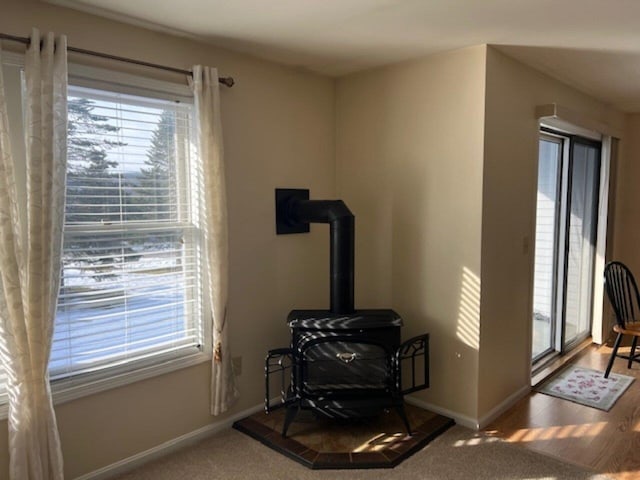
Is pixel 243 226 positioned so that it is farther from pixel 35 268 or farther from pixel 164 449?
pixel 164 449

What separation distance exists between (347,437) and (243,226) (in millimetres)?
1390

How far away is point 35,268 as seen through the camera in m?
1.99

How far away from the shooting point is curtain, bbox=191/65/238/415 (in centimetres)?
256

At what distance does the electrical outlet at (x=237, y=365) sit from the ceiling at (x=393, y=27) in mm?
1868

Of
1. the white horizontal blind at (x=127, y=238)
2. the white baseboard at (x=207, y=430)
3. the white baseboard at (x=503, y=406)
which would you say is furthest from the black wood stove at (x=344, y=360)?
the white horizontal blind at (x=127, y=238)

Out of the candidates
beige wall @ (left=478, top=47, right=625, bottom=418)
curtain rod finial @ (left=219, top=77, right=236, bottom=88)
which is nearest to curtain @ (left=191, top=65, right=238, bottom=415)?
curtain rod finial @ (left=219, top=77, right=236, bottom=88)

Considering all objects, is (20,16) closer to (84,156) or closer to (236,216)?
(84,156)

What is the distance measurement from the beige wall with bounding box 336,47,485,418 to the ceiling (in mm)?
224

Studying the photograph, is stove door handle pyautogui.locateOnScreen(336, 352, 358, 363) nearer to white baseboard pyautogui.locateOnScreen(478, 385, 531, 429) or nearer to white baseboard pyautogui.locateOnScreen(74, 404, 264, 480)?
white baseboard pyautogui.locateOnScreen(74, 404, 264, 480)

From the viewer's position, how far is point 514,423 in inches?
116

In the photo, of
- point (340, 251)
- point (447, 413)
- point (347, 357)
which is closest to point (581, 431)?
point (447, 413)

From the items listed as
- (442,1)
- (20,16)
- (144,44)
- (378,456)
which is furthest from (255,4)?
(378,456)

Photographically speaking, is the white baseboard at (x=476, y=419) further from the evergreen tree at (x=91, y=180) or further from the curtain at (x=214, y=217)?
the evergreen tree at (x=91, y=180)

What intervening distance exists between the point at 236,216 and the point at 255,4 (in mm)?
1202
